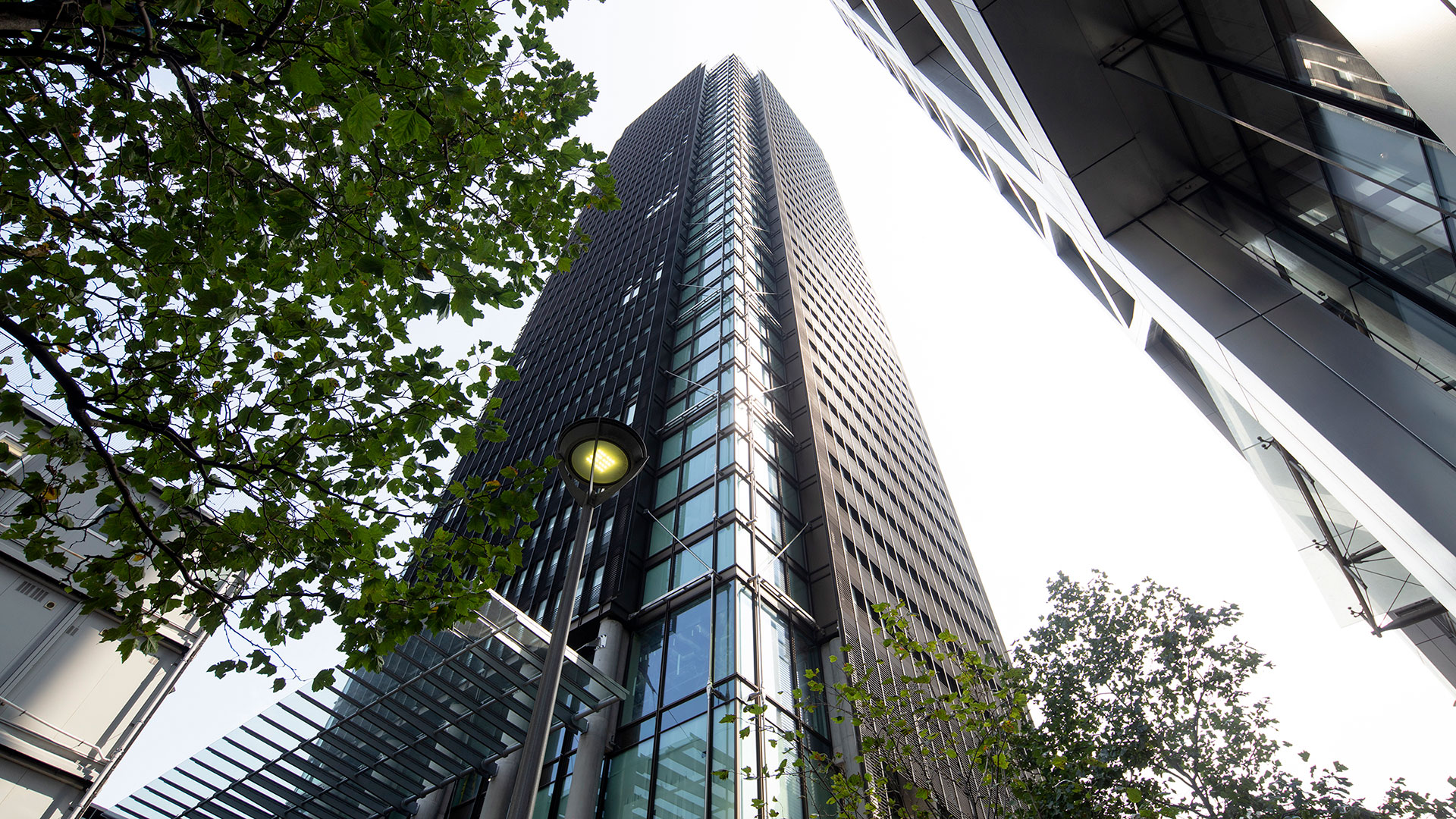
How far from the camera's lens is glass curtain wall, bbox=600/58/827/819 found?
587 inches

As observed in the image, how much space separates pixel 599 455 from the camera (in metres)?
6.00

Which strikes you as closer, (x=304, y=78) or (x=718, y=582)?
(x=304, y=78)

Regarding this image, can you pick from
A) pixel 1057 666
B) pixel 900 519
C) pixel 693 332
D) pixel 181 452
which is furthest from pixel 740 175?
pixel 181 452

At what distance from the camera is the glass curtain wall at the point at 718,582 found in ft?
49.0

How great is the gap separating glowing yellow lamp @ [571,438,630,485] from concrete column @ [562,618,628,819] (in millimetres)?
12986

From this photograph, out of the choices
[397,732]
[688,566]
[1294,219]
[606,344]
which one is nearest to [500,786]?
[397,732]

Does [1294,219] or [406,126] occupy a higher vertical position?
[1294,219]

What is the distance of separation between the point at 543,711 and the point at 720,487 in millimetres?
17391

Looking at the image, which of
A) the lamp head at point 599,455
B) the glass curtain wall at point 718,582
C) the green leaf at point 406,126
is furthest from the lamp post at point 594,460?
the glass curtain wall at point 718,582

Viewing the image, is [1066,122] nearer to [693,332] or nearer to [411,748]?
[411,748]

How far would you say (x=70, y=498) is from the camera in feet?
41.8

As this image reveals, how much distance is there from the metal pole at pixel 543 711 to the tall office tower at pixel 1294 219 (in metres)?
5.85

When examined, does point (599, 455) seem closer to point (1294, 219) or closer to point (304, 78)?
point (304, 78)

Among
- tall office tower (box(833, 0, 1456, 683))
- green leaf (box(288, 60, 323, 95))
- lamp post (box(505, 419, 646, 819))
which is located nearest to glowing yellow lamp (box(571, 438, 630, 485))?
lamp post (box(505, 419, 646, 819))
